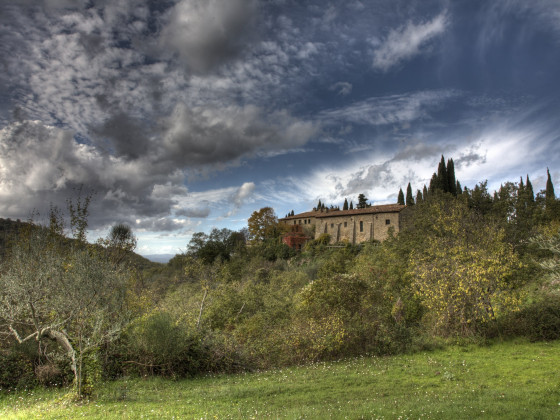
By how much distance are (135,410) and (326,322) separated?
384 inches

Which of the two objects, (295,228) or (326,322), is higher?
(295,228)

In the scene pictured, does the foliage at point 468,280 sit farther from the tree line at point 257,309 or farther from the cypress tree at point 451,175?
the cypress tree at point 451,175

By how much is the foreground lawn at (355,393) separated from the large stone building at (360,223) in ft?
145

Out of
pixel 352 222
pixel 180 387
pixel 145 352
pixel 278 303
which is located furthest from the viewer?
pixel 352 222

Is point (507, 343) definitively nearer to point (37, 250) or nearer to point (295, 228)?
point (37, 250)

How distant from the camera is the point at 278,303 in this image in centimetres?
2111

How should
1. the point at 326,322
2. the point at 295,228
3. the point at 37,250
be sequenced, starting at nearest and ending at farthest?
the point at 37,250 < the point at 326,322 < the point at 295,228

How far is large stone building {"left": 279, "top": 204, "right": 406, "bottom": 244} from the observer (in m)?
57.8

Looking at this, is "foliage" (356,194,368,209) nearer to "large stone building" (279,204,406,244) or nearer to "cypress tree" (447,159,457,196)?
"large stone building" (279,204,406,244)

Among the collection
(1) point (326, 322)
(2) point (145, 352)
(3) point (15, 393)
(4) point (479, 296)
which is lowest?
(3) point (15, 393)

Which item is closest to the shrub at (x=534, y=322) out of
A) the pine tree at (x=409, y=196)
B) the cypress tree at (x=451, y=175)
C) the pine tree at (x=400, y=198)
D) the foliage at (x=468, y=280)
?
the foliage at (x=468, y=280)

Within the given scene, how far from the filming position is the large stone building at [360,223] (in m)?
Result: 57.8

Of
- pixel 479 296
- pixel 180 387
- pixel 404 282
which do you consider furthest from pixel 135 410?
pixel 404 282

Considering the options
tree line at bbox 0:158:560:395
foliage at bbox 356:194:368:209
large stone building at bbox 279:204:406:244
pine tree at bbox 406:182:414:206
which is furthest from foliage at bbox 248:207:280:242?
tree line at bbox 0:158:560:395
